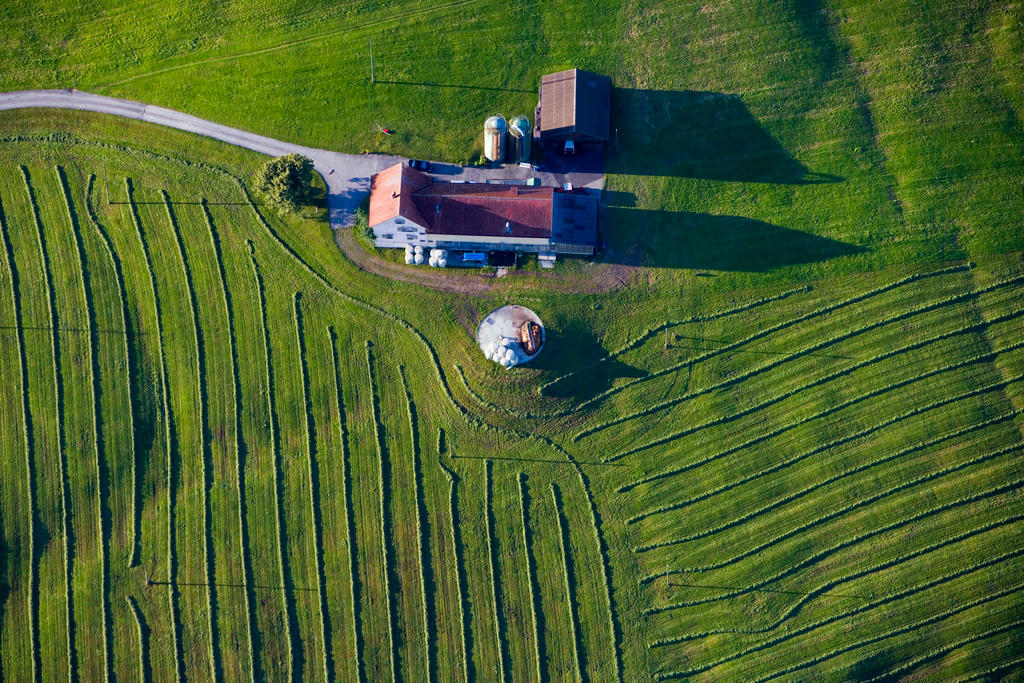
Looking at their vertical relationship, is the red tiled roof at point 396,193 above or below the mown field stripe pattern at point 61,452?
above

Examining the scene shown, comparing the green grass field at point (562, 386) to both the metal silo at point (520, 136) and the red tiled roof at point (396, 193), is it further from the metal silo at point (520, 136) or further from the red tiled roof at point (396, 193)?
the red tiled roof at point (396, 193)

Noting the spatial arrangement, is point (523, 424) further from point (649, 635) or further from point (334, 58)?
point (334, 58)

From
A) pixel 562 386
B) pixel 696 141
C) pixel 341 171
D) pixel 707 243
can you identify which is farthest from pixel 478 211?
pixel 696 141

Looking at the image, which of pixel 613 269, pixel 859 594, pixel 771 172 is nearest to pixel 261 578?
pixel 613 269

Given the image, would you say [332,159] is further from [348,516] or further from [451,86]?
[348,516]

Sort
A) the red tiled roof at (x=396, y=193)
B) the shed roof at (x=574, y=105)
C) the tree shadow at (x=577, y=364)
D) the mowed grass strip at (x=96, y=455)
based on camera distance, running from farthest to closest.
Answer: the tree shadow at (x=577, y=364)
the mowed grass strip at (x=96, y=455)
the shed roof at (x=574, y=105)
the red tiled roof at (x=396, y=193)

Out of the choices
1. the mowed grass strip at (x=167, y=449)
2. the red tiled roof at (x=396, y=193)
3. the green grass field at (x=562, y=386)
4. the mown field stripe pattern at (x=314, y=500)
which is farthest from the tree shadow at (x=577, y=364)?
the mowed grass strip at (x=167, y=449)
